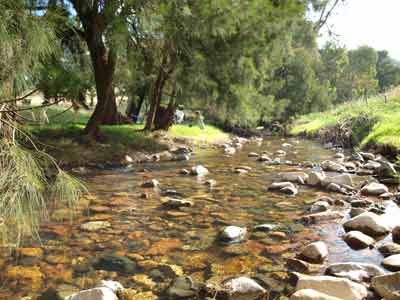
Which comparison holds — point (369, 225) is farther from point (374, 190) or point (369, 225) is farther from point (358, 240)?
point (374, 190)

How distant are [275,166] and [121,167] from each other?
4598 millimetres

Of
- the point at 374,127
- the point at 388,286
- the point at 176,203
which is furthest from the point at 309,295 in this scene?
the point at 374,127

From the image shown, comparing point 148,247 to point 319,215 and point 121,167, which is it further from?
point 121,167

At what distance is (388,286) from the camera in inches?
133

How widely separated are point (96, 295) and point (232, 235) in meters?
2.17

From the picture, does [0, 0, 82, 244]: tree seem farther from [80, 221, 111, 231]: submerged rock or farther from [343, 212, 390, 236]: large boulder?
[343, 212, 390, 236]: large boulder

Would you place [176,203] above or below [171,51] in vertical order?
below

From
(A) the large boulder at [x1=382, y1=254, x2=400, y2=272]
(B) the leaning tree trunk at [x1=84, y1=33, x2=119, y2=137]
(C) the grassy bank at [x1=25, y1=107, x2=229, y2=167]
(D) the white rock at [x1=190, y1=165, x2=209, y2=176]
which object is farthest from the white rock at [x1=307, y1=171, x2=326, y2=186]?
(B) the leaning tree trunk at [x1=84, y1=33, x2=119, y2=137]

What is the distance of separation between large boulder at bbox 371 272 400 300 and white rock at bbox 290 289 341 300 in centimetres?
56

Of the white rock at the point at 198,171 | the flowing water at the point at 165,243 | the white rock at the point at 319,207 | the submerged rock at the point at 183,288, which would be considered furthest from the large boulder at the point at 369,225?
the white rock at the point at 198,171

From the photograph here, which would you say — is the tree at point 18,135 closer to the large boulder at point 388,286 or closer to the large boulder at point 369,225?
the large boulder at point 388,286

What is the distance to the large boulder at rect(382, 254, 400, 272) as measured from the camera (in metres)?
3.97

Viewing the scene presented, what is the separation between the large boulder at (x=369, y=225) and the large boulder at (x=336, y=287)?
1846mm

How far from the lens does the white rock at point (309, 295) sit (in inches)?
123
